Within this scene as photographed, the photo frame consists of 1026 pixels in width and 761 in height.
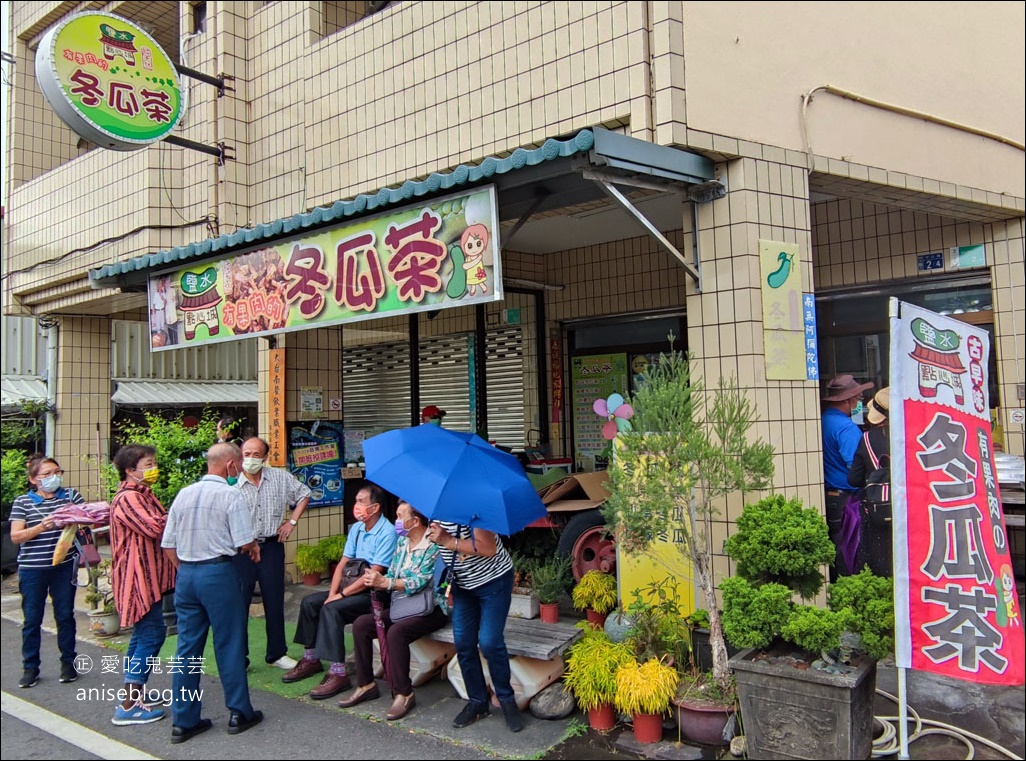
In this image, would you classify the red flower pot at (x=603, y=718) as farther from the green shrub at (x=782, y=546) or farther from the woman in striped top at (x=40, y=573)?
the woman in striped top at (x=40, y=573)

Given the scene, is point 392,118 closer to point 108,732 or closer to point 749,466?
point 749,466

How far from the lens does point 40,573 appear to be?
21.5 ft

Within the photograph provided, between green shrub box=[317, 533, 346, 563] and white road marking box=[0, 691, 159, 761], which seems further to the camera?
green shrub box=[317, 533, 346, 563]

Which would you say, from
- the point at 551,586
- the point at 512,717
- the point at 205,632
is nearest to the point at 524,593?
the point at 551,586

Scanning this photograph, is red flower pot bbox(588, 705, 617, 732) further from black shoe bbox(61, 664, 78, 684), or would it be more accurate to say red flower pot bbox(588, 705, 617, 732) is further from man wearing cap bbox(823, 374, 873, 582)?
black shoe bbox(61, 664, 78, 684)

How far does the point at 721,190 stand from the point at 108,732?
19.8ft

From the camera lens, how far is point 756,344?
5.56 metres

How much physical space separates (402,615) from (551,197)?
351 cm

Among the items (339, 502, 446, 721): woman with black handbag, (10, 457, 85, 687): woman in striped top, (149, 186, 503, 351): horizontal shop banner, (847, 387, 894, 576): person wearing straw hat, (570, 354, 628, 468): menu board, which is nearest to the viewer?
(339, 502, 446, 721): woman with black handbag

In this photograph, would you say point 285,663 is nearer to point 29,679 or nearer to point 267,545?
point 267,545

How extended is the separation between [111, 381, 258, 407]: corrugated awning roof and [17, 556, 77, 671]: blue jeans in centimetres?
715

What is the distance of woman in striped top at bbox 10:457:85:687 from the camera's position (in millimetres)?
6539

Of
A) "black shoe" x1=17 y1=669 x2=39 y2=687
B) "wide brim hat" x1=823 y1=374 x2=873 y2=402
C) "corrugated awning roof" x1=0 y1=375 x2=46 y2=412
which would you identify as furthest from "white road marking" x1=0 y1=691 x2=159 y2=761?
"corrugated awning roof" x1=0 y1=375 x2=46 y2=412

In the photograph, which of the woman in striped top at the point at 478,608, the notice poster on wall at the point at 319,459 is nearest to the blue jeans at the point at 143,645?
the woman in striped top at the point at 478,608
